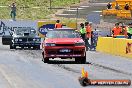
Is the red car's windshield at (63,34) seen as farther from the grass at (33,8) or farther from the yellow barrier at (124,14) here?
the grass at (33,8)

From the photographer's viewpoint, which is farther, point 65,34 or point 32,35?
point 32,35

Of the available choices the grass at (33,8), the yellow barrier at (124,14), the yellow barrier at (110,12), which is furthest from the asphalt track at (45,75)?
the grass at (33,8)

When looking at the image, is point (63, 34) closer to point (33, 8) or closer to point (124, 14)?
point (124, 14)

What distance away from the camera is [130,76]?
59.2 feet

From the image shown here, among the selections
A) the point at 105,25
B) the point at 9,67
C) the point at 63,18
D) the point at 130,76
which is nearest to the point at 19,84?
the point at 130,76

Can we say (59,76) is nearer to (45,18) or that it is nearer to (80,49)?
(80,49)

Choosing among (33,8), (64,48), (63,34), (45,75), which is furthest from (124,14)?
(45,75)

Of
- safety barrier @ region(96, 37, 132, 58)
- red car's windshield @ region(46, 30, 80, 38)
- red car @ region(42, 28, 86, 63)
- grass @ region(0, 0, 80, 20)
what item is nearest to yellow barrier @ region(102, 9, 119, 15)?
grass @ region(0, 0, 80, 20)

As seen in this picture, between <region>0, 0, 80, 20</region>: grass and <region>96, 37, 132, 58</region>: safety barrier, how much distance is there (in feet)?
74.7

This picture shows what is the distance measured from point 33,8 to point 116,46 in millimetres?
30582

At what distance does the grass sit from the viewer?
57469 mm

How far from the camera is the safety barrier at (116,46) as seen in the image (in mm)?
28436

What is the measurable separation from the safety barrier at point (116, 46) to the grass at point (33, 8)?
22.8 meters

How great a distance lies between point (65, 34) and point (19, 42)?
11.2 meters
